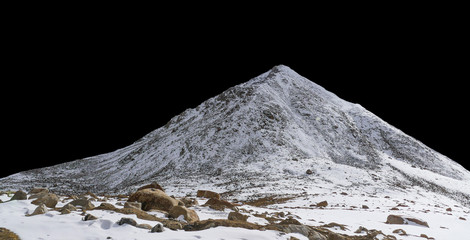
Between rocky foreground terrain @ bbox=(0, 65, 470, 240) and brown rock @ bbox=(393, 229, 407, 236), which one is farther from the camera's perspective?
brown rock @ bbox=(393, 229, 407, 236)

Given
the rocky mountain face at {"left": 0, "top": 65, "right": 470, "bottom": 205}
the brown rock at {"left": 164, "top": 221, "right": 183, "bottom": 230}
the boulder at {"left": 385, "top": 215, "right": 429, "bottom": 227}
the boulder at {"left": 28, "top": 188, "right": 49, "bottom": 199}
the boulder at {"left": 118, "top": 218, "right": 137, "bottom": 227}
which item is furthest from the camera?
the rocky mountain face at {"left": 0, "top": 65, "right": 470, "bottom": 205}

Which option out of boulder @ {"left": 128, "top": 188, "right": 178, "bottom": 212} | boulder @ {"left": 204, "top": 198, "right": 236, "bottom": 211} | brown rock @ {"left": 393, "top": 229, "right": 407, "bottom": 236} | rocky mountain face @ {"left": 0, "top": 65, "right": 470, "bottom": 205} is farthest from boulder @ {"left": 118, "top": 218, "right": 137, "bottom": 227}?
rocky mountain face @ {"left": 0, "top": 65, "right": 470, "bottom": 205}

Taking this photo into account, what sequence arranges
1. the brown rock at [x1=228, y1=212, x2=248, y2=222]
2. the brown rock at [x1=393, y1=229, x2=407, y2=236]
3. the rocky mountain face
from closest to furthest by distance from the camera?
the brown rock at [x1=228, y1=212, x2=248, y2=222] → the brown rock at [x1=393, y1=229, x2=407, y2=236] → the rocky mountain face

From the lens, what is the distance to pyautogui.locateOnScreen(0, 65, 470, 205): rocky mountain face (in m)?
54.5

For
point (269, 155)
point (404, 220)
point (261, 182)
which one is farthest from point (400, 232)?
point (269, 155)

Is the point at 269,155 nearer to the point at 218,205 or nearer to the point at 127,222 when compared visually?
the point at 218,205

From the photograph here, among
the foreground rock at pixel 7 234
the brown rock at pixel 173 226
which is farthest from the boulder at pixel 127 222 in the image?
the foreground rock at pixel 7 234

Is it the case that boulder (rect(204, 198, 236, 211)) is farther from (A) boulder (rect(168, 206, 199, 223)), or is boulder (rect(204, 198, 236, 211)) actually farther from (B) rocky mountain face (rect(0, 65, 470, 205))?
(B) rocky mountain face (rect(0, 65, 470, 205))

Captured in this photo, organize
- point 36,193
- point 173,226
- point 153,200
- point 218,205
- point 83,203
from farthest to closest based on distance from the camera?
point 218,205 < point 36,193 < point 153,200 < point 83,203 < point 173,226

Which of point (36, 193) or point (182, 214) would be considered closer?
point (182, 214)

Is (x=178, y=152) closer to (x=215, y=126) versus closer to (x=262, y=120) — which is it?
(x=215, y=126)

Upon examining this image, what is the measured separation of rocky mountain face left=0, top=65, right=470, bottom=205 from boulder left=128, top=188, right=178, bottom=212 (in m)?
27.7

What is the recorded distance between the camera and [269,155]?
6438cm

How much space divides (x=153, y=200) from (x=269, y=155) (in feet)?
170
